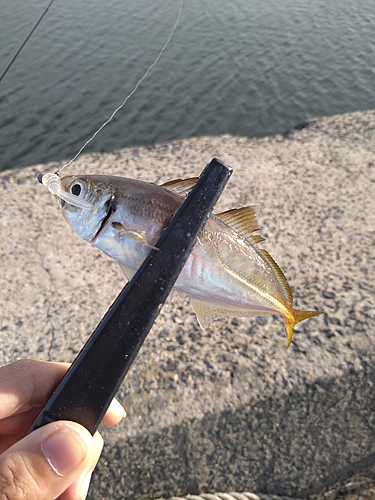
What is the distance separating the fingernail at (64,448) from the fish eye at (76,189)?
63cm

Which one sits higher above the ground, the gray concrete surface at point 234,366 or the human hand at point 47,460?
the human hand at point 47,460

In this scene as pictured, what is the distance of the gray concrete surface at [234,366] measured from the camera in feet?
6.96

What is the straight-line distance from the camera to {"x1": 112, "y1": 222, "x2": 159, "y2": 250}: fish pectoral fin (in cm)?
115

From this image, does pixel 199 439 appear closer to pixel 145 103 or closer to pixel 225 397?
pixel 225 397

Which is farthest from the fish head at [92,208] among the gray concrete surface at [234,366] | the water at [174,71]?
the water at [174,71]

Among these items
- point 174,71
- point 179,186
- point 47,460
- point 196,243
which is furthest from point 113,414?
point 174,71

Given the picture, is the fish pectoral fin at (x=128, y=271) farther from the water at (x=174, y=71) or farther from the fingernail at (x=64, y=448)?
the water at (x=174, y=71)

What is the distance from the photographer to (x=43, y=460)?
3.87 ft

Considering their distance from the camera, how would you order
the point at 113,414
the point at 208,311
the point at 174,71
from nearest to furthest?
the point at 208,311, the point at 113,414, the point at 174,71

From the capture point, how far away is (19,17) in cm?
877

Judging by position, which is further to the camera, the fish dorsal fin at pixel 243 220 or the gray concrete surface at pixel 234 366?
the gray concrete surface at pixel 234 366

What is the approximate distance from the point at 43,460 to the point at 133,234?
0.63 m

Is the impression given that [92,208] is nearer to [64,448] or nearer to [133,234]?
[133,234]

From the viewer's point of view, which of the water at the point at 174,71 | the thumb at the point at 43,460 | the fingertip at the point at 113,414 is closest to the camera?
the thumb at the point at 43,460
